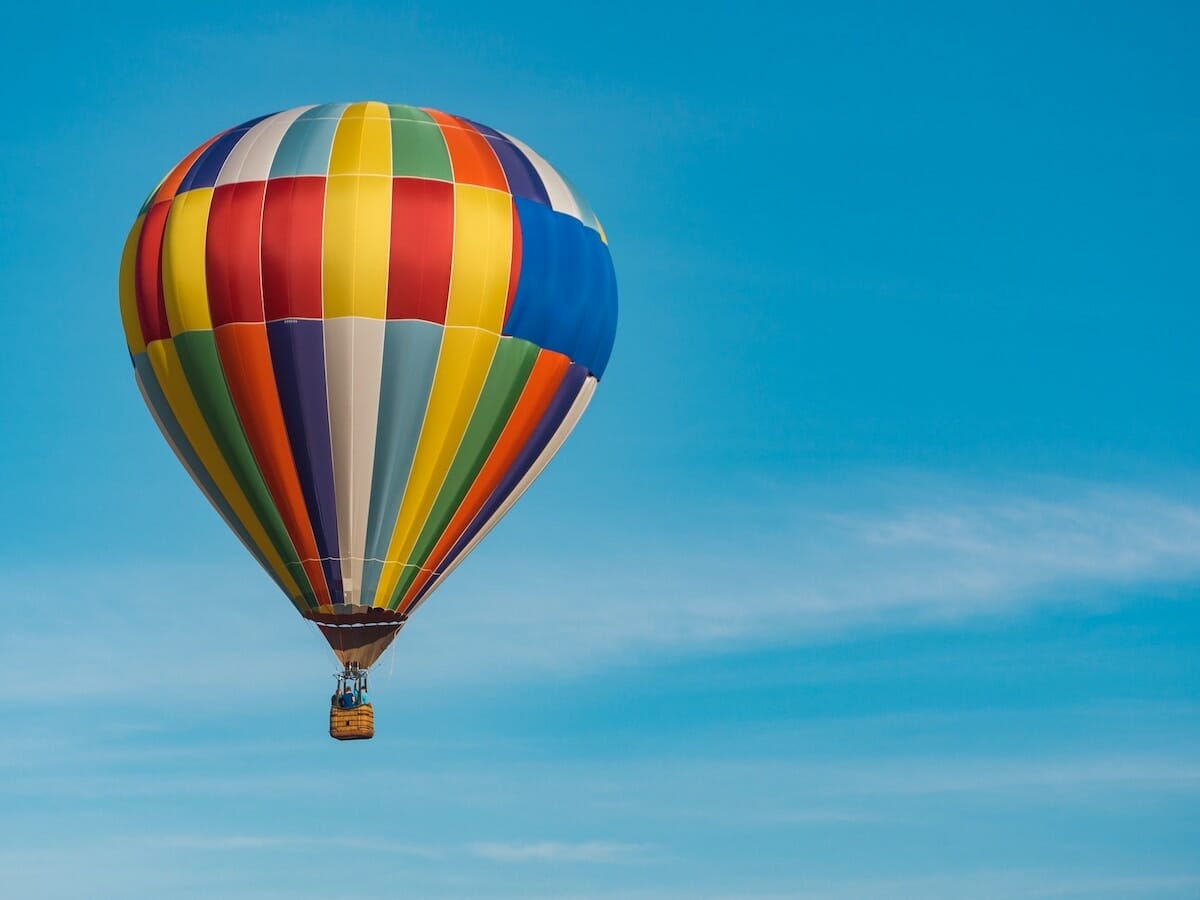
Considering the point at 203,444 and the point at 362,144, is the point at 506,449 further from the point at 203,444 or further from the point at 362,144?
the point at 362,144

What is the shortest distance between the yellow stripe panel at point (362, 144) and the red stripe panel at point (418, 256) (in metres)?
0.57

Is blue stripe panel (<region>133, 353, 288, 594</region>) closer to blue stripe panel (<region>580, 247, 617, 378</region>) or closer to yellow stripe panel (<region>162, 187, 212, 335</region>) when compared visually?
yellow stripe panel (<region>162, 187, 212, 335</region>)

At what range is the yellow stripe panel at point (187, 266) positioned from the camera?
143 ft

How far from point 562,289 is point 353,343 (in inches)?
148

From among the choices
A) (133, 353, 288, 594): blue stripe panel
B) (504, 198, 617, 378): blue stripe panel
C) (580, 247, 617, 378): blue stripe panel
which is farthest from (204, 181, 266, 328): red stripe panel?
(580, 247, 617, 378): blue stripe panel

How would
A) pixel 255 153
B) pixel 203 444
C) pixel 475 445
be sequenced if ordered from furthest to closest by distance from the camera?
pixel 255 153
pixel 203 444
pixel 475 445

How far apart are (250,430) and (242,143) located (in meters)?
4.91

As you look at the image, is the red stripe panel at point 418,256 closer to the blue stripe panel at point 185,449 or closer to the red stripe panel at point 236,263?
the red stripe panel at point 236,263

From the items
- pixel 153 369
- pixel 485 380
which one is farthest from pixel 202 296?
pixel 485 380

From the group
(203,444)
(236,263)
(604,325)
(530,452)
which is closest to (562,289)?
(604,325)

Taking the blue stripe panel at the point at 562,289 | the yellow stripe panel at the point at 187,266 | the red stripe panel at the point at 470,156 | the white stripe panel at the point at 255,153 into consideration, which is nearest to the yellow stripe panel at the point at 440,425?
the blue stripe panel at the point at 562,289

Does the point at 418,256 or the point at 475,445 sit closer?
the point at 418,256

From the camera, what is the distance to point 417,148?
44344 millimetres

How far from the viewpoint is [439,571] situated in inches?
1741
